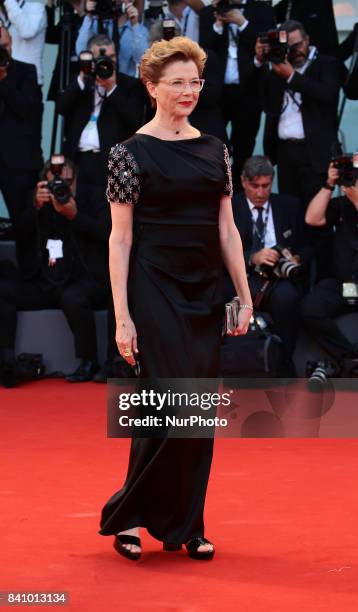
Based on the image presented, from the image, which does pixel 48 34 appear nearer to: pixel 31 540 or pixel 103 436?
pixel 103 436

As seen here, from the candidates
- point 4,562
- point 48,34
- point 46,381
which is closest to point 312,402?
point 46,381

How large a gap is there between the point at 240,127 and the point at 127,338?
4.77 m

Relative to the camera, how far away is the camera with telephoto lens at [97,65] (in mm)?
7812

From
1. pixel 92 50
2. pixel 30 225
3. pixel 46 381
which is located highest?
pixel 92 50

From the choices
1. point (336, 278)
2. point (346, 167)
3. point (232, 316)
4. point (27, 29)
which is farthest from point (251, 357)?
point (27, 29)

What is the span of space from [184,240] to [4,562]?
1129 mm

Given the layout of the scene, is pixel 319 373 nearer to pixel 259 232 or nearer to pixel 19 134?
pixel 259 232

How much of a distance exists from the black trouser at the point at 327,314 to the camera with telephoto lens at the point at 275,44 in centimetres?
138

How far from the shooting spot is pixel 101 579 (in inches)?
146

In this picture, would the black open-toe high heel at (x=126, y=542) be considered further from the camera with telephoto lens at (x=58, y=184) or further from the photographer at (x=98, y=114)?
the photographer at (x=98, y=114)

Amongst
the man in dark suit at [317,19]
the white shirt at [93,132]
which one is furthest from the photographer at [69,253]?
the man in dark suit at [317,19]

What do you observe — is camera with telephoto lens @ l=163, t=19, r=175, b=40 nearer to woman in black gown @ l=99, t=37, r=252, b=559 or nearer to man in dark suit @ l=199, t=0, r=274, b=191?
man in dark suit @ l=199, t=0, r=274, b=191

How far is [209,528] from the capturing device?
4.34 m

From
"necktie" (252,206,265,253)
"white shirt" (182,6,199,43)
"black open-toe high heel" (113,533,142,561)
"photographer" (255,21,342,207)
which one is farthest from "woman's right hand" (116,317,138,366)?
"white shirt" (182,6,199,43)
